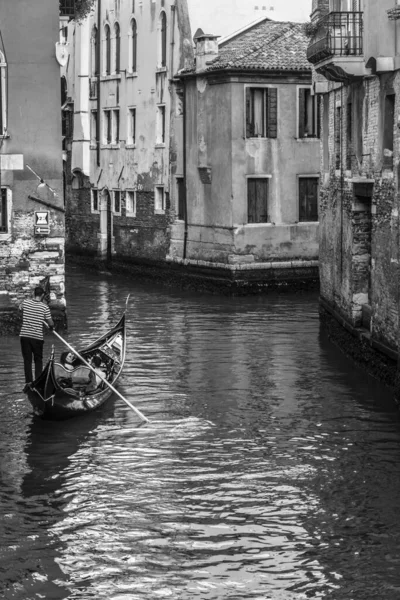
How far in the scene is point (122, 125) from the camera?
28.1m

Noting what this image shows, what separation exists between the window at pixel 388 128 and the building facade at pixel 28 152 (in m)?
4.66

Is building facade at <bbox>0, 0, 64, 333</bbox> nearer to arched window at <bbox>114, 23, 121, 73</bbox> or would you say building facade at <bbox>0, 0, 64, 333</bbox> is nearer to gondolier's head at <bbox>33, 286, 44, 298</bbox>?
gondolier's head at <bbox>33, 286, 44, 298</bbox>

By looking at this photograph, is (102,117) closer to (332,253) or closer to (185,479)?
(332,253)

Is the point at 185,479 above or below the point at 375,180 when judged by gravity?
below

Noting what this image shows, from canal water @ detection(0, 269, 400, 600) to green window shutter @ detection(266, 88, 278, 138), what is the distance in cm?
814

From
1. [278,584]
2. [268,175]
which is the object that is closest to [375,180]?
[278,584]

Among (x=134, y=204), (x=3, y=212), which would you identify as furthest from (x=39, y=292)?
(x=134, y=204)

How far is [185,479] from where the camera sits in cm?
986

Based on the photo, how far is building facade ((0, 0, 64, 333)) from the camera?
647 inches

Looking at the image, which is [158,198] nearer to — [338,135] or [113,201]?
[113,201]

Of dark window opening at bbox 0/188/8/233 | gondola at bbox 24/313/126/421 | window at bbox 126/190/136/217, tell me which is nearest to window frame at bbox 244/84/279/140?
window at bbox 126/190/136/217

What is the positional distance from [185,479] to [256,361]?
5.80 m

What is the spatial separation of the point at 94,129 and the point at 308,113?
24.8 feet

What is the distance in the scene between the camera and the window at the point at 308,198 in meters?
24.0
